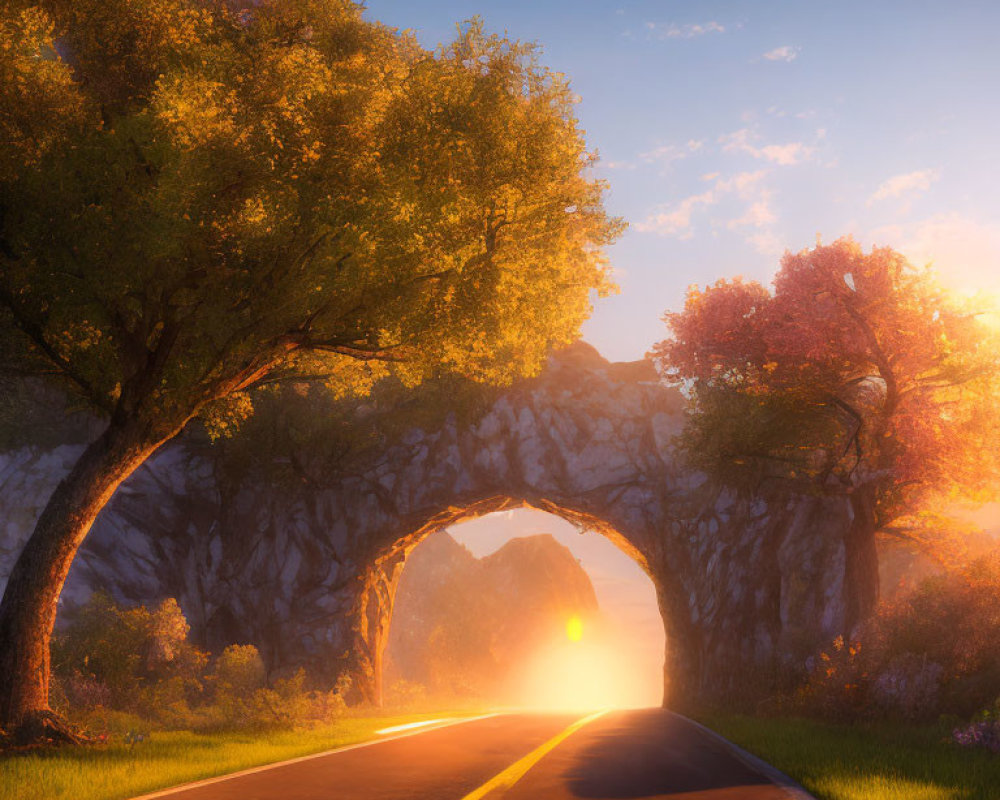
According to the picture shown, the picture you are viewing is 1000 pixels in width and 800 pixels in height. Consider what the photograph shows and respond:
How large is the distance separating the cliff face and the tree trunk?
1813 inches

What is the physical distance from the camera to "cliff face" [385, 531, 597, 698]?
2437 inches

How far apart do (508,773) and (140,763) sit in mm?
4486

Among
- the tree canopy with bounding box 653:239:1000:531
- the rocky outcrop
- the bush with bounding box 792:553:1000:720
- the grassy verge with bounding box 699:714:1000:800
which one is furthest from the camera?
the rocky outcrop

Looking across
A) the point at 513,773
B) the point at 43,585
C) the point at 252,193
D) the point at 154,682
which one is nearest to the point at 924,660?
the point at 513,773

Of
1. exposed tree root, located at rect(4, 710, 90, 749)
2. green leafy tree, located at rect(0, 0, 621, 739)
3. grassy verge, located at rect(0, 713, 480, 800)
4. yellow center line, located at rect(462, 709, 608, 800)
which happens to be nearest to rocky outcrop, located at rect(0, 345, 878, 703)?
green leafy tree, located at rect(0, 0, 621, 739)

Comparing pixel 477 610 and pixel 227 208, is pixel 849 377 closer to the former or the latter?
pixel 227 208

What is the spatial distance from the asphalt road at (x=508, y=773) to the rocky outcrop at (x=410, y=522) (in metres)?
17.7

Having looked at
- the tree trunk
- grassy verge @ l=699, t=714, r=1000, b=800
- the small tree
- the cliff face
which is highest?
the small tree

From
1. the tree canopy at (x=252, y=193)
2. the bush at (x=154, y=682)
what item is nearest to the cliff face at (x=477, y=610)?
the bush at (x=154, y=682)

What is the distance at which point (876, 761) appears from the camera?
920 centimetres

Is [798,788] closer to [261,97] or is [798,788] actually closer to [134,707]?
[261,97]

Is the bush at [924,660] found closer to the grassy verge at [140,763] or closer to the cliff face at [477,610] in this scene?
the grassy verge at [140,763]

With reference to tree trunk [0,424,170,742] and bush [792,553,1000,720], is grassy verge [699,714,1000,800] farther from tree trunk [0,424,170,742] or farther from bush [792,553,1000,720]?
tree trunk [0,424,170,742]

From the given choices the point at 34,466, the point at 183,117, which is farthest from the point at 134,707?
the point at 34,466
